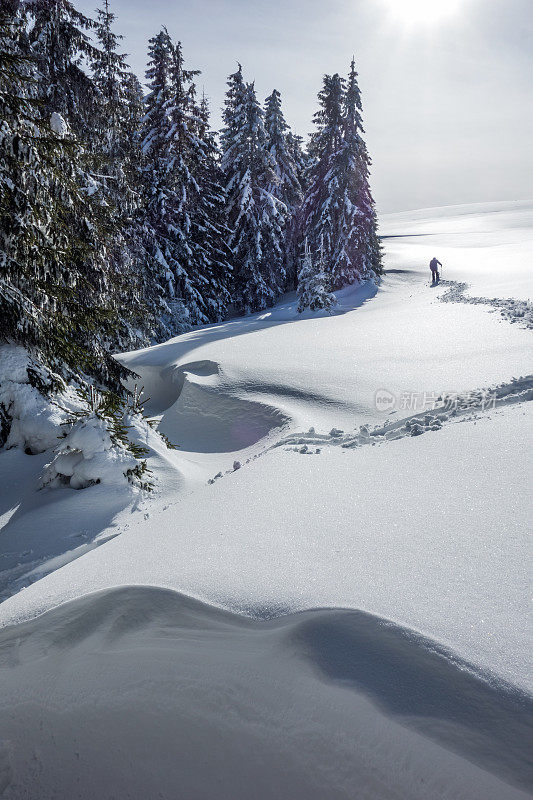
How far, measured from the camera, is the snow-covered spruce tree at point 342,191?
79.8 ft

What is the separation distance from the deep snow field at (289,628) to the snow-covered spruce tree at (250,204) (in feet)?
69.9

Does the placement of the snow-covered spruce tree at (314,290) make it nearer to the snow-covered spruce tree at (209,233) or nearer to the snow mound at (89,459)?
the snow-covered spruce tree at (209,233)

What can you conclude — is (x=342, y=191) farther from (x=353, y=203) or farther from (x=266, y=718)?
(x=266, y=718)

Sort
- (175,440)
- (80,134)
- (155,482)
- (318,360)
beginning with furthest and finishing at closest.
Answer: (80,134), (318,360), (175,440), (155,482)

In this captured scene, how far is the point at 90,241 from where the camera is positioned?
8.03 meters

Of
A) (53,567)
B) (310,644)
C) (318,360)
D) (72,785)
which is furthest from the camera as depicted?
(318,360)

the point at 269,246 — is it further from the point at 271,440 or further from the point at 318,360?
the point at 271,440

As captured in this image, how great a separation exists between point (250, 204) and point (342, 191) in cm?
505

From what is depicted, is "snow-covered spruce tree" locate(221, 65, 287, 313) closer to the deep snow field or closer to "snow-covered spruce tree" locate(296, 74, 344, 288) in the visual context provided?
"snow-covered spruce tree" locate(296, 74, 344, 288)

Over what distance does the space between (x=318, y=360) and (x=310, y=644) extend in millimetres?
7548

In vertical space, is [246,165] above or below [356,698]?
above

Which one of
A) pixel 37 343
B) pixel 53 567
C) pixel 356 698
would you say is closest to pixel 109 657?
pixel 356 698

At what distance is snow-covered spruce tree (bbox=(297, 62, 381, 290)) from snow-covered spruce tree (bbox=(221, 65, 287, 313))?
250cm

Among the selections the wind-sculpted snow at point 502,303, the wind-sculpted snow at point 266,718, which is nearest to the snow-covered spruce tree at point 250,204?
the wind-sculpted snow at point 502,303
